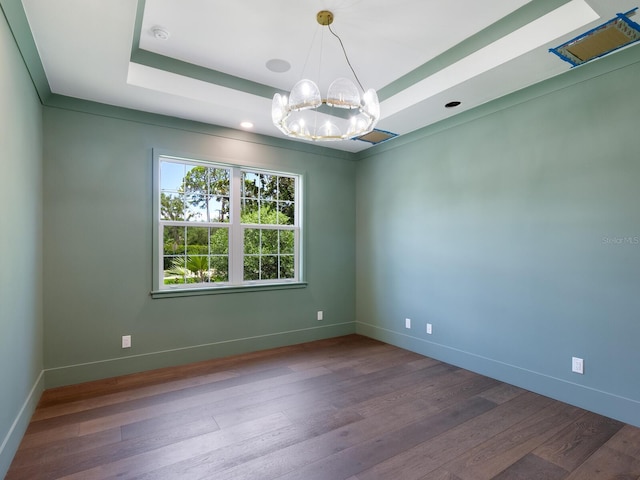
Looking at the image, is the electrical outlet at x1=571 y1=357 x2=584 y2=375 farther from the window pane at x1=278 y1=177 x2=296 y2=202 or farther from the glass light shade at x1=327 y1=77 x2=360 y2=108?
the window pane at x1=278 y1=177 x2=296 y2=202

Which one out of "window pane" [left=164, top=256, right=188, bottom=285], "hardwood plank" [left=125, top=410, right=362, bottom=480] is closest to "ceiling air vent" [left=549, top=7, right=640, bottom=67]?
"hardwood plank" [left=125, top=410, right=362, bottom=480]

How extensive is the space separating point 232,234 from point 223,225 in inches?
6.1

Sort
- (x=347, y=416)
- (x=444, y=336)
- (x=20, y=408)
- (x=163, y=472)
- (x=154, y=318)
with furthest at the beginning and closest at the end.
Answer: (x=444, y=336)
(x=154, y=318)
(x=347, y=416)
(x=20, y=408)
(x=163, y=472)

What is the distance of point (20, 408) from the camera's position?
7.46ft

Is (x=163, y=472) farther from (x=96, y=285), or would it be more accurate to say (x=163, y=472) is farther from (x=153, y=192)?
(x=153, y=192)

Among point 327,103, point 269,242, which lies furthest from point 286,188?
point 327,103

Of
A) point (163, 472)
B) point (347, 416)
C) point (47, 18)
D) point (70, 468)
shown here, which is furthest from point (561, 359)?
point (47, 18)

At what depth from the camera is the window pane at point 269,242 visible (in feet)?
14.4

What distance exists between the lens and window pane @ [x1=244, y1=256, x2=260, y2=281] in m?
4.23

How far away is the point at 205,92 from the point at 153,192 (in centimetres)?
117

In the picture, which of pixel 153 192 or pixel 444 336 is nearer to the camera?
pixel 153 192

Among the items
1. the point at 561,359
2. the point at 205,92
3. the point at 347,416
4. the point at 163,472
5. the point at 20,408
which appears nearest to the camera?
the point at 163,472

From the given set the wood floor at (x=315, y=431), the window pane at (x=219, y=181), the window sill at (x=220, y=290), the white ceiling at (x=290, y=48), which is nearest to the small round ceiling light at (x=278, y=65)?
the white ceiling at (x=290, y=48)

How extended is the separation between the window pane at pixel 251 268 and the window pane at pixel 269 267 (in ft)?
0.18
